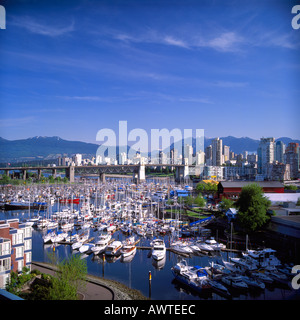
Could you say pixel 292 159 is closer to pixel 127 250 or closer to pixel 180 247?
pixel 180 247

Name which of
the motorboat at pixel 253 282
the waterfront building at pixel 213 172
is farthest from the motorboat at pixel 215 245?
the waterfront building at pixel 213 172

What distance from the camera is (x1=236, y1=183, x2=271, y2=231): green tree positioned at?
20.1ft

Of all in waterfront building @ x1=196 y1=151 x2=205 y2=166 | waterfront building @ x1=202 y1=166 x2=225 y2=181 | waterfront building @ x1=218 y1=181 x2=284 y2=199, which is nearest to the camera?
waterfront building @ x1=218 y1=181 x2=284 y2=199

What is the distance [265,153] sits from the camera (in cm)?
2156

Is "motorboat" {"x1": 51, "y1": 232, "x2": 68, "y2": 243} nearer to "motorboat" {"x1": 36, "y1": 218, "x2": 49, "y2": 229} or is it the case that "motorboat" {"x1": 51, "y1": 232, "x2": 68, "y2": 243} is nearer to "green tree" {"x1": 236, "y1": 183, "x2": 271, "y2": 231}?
"motorboat" {"x1": 36, "y1": 218, "x2": 49, "y2": 229}

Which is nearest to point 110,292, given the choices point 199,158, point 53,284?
point 53,284

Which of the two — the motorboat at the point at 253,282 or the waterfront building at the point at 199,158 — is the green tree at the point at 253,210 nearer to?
the motorboat at the point at 253,282

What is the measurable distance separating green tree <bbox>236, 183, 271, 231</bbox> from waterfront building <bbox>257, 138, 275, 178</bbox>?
1526cm

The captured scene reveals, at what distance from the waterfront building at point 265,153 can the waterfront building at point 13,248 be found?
19934 millimetres

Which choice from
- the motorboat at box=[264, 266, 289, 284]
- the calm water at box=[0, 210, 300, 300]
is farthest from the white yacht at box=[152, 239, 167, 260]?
the motorboat at box=[264, 266, 289, 284]

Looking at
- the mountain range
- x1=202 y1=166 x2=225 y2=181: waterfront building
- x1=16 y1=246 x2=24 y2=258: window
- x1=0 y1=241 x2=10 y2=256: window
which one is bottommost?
x1=16 y1=246 x2=24 y2=258: window

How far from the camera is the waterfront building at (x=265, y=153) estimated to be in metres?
21.0
